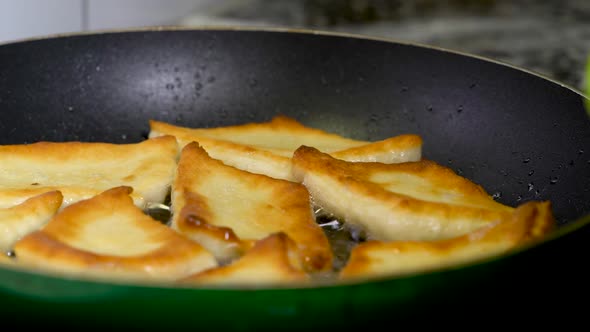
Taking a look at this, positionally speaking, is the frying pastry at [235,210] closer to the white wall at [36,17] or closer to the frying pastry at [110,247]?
the frying pastry at [110,247]

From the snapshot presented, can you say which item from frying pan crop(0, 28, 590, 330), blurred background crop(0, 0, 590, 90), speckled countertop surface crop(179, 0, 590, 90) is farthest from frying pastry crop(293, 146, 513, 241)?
speckled countertop surface crop(179, 0, 590, 90)

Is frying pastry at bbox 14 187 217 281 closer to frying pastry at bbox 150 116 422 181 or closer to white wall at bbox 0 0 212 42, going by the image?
frying pastry at bbox 150 116 422 181

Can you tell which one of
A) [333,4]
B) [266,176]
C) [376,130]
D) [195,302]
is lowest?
[195,302]

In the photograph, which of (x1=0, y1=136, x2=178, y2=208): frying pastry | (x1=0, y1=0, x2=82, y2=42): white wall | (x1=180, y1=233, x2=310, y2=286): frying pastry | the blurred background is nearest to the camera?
(x1=180, y1=233, x2=310, y2=286): frying pastry

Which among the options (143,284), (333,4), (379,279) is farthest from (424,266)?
(333,4)

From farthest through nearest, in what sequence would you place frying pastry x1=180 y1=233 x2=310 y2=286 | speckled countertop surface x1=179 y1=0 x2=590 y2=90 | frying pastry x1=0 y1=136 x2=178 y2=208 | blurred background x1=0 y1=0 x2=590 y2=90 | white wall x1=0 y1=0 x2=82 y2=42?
speckled countertop surface x1=179 y1=0 x2=590 y2=90
blurred background x1=0 y1=0 x2=590 y2=90
white wall x1=0 y1=0 x2=82 y2=42
frying pastry x1=0 y1=136 x2=178 y2=208
frying pastry x1=180 y1=233 x2=310 y2=286

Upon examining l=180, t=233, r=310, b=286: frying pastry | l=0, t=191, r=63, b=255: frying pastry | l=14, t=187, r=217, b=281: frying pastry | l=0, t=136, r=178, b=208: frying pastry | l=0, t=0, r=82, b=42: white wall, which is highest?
l=0, t=0, r=82, b=42: white wall

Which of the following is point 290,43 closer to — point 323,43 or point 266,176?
point 323,43
